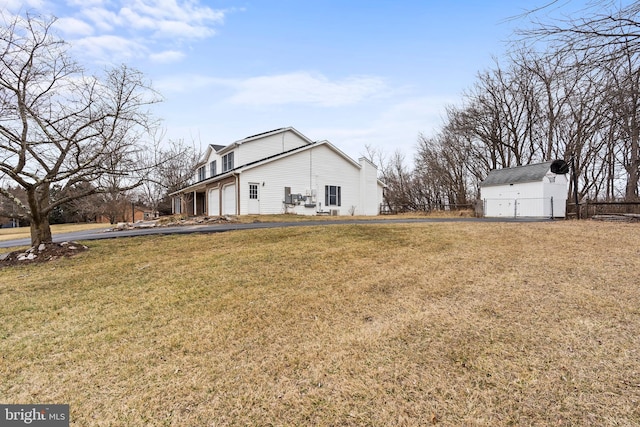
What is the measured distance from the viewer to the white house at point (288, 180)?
62.0 ft

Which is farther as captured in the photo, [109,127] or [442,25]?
[109,127]

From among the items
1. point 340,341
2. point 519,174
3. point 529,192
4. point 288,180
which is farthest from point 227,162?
point 340,341

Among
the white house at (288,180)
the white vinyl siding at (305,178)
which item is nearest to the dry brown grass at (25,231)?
the white house at (288,180)

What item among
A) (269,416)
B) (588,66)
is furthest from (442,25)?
(269,416)

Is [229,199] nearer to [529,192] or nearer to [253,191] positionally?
[253,191]

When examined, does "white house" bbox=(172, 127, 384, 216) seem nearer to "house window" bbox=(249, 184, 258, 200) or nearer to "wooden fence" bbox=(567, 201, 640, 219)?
"house window" bbox=(249, 184, 258, 200)

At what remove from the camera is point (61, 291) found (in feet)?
18.6

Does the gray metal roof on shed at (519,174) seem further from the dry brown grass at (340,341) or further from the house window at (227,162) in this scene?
the house window at (227,162)

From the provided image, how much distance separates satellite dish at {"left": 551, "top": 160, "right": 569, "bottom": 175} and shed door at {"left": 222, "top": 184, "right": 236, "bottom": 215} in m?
19.5

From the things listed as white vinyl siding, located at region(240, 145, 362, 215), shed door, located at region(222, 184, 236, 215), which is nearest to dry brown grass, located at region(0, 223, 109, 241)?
shed door, located at region(222, 184, 236, 215)

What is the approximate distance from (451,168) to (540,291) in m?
29.3

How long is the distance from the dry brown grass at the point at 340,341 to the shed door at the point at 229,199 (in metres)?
13.0

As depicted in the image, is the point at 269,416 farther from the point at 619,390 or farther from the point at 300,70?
the point at 300,70

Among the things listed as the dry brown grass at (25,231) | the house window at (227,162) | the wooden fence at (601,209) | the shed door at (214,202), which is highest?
the house window at (227,162)
